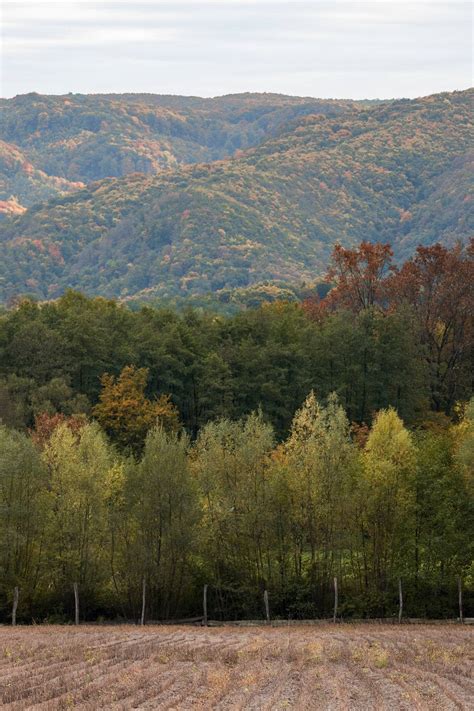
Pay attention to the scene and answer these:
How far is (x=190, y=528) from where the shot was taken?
198 feet

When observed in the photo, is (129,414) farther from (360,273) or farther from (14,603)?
(14,603)

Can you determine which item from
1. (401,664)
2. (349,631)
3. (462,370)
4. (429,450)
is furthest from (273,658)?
(462,370)

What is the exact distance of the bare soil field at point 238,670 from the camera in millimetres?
30062

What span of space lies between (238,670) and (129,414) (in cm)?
6253

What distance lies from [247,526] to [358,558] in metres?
6.47

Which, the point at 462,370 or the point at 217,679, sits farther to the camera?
the point at 462,370

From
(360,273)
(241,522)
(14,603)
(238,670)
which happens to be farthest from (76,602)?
(360,273)

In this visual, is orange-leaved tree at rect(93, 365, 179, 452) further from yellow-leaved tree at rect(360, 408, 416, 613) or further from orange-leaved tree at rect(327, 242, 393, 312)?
yellow-leaved tree at rect(360, 408, 416, 613)

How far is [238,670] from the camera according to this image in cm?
3534

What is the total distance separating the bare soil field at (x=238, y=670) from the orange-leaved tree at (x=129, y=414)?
48.3 m

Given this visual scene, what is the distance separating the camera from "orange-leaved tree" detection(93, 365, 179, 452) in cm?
9550

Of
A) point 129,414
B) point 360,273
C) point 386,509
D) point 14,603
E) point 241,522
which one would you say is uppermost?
point 360,273

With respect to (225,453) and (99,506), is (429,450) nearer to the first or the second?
(225,453)

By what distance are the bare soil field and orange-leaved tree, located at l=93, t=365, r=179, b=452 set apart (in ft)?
158
